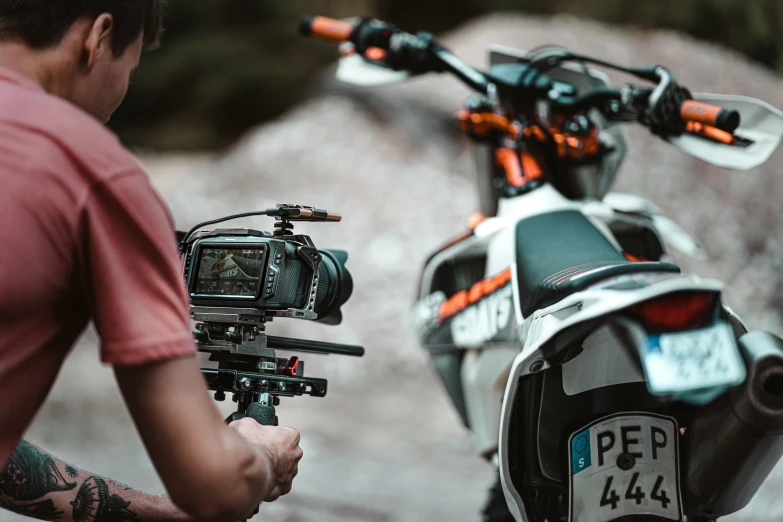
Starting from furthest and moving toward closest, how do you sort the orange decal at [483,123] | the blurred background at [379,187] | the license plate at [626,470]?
the blurred background at [379,187], the orange decal at [483,123], the license plate at [626,470]

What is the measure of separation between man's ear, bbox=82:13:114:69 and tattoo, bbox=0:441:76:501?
0.80m

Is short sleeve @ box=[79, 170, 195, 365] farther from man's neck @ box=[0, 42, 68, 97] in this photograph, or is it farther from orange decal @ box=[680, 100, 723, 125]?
orange decal @ box=[680, 100, 723, 125]

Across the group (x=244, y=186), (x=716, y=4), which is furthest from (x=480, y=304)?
(x=716, y=4)

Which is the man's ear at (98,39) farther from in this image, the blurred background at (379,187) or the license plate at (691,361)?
the blurred background at (379,187)

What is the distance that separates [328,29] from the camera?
3490mm

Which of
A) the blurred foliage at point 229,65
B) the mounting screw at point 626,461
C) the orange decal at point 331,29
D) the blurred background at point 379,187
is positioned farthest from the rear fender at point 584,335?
the blurred foliage at point 229,65

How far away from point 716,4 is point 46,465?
799 centimetres

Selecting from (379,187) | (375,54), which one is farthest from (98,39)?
(379,187)

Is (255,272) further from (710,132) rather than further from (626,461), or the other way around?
(710,132)

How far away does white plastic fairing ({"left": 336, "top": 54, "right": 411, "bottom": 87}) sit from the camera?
334cm

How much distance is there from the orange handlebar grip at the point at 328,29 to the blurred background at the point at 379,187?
5.92 ft

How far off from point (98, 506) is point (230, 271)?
0.51 m

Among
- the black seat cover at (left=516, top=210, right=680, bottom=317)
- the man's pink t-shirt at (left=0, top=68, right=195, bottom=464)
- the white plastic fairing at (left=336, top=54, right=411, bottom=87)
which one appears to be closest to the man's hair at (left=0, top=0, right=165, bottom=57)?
the man's pink t-shirt at (left=0, top=68, right=195, bottom=464)

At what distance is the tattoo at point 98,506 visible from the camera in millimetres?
1700
